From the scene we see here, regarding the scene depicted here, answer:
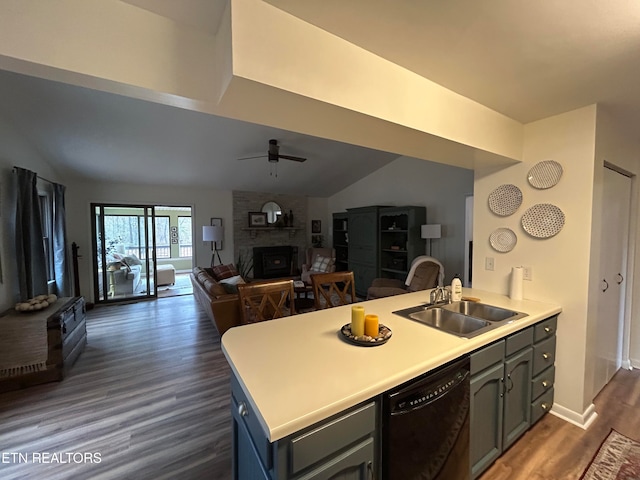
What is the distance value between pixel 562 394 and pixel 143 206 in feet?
22.3

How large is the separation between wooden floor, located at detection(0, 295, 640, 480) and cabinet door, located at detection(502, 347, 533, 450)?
13cm

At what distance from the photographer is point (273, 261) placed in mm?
6871

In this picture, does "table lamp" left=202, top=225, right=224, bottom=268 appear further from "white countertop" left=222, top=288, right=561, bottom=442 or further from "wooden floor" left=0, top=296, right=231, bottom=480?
"white countertop" left=222, top=288, right=561, bottom=442

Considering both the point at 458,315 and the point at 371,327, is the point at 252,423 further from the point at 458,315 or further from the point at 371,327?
the point at 458,315

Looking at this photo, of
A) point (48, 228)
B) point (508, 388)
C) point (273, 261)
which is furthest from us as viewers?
point (273, 261)

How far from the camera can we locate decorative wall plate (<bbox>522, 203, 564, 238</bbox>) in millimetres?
2010

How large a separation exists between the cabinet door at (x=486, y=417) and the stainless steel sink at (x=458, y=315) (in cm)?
29

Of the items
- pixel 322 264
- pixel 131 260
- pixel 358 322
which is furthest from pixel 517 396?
pixel 131 260

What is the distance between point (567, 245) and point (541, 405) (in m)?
1.16

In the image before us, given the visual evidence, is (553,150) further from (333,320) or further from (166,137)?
(166,137)

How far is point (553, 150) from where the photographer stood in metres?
2.03

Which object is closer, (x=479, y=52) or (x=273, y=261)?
(x=479, y=52)

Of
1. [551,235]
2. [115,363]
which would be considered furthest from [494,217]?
[115,363]

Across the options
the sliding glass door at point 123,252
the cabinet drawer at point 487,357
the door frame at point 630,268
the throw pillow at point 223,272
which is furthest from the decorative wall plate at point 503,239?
the sliding glass door at point 123,252
